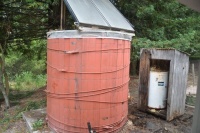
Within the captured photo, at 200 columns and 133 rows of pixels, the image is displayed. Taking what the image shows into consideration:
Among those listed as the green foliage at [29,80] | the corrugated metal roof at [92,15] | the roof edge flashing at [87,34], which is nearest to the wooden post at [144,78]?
the corrugated metal roof at [92,15]

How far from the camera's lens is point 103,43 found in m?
3.34

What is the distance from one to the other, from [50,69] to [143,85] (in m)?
2.32

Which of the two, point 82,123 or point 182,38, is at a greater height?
point 182,38

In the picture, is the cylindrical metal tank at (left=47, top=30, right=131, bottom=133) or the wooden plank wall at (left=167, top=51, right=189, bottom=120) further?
the wooden plank wall at (left=167, top=51, right=189, bottom=120)

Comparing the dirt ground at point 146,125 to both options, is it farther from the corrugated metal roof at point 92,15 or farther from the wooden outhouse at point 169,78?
the corrugated metal roof at point 92,15

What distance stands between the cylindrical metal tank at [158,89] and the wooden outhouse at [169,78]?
0.12 ft

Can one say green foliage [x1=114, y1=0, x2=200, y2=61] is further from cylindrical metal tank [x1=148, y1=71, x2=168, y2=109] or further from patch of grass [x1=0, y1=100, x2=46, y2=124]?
patch of grass [x1=0, y1=100, x2=46, y2=124]

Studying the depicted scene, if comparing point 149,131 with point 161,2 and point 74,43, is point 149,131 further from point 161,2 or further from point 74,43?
point 161,2

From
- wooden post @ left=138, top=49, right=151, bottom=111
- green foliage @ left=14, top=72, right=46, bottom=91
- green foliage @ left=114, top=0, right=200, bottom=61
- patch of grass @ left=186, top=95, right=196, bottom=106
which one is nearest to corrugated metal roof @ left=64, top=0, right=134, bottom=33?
wooden post @ left=138, top=49, right=151, bottom=111

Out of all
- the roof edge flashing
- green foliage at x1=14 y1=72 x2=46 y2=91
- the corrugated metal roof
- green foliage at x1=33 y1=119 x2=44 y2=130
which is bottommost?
green foliage at x1=14 y1=72 x2=46 y2=91

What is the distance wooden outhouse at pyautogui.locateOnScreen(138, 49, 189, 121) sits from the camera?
4.28m

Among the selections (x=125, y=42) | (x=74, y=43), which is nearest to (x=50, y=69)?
(x=74, y=43)

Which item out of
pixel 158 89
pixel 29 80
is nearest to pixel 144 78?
pixel 158 89

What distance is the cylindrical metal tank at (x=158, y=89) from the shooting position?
179 inches
